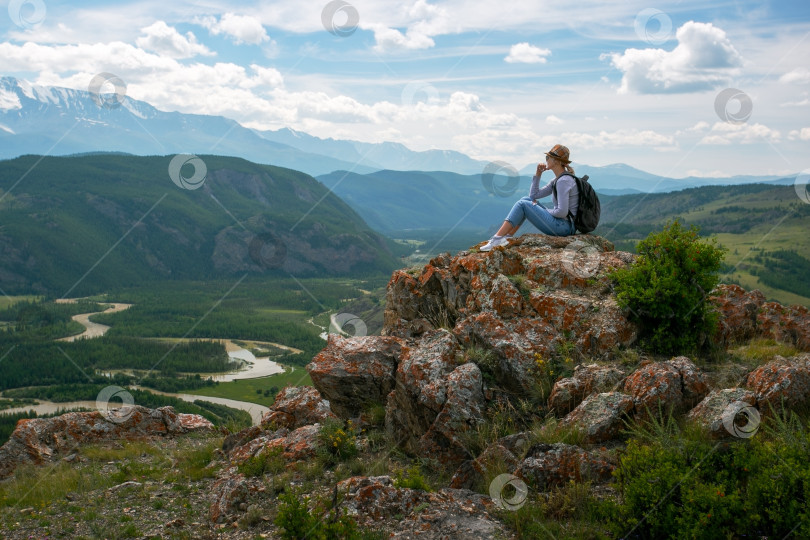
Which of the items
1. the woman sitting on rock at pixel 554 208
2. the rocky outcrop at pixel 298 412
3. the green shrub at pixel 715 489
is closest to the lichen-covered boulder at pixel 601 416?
the green shrub at pixel 715 489

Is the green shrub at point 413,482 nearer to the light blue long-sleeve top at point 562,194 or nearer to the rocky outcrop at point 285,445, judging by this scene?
the rocky outcrop at point 285,445

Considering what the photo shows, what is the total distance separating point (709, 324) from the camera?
456 inches

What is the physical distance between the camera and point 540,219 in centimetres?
1529

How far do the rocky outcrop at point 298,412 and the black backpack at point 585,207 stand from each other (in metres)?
8.84

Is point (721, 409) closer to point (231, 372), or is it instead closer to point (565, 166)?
point (565, 166)

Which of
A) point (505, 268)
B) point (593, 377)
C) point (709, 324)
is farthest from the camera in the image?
point (505, 268)

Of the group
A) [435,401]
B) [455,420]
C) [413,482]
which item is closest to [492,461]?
[455,420]

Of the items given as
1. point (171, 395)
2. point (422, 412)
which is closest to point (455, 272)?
point (422, 412)

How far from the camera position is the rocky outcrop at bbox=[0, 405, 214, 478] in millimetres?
17312

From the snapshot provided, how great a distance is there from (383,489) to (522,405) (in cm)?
331

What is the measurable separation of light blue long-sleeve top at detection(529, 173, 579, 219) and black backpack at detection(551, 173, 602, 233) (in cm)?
12

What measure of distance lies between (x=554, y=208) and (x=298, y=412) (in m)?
9.37

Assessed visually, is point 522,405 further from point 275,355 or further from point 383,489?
point 275,355

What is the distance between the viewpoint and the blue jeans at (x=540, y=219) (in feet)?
49.2
